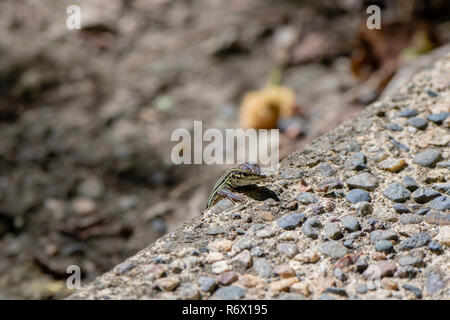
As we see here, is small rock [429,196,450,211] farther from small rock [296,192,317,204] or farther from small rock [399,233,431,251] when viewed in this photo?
small rock [296,192,317,204]

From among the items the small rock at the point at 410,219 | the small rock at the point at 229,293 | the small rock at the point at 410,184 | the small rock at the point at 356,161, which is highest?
the small rock at the point at 356,161

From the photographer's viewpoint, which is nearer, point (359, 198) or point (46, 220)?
point (359, 198)

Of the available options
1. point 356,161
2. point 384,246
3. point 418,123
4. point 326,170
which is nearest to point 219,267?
point 384,246

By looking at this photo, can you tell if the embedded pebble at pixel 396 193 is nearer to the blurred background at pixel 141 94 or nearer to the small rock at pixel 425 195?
the small rock at pixel 425 195

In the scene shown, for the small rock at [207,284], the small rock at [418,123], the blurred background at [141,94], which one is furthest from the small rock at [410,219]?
the blurred background at [141,94]
